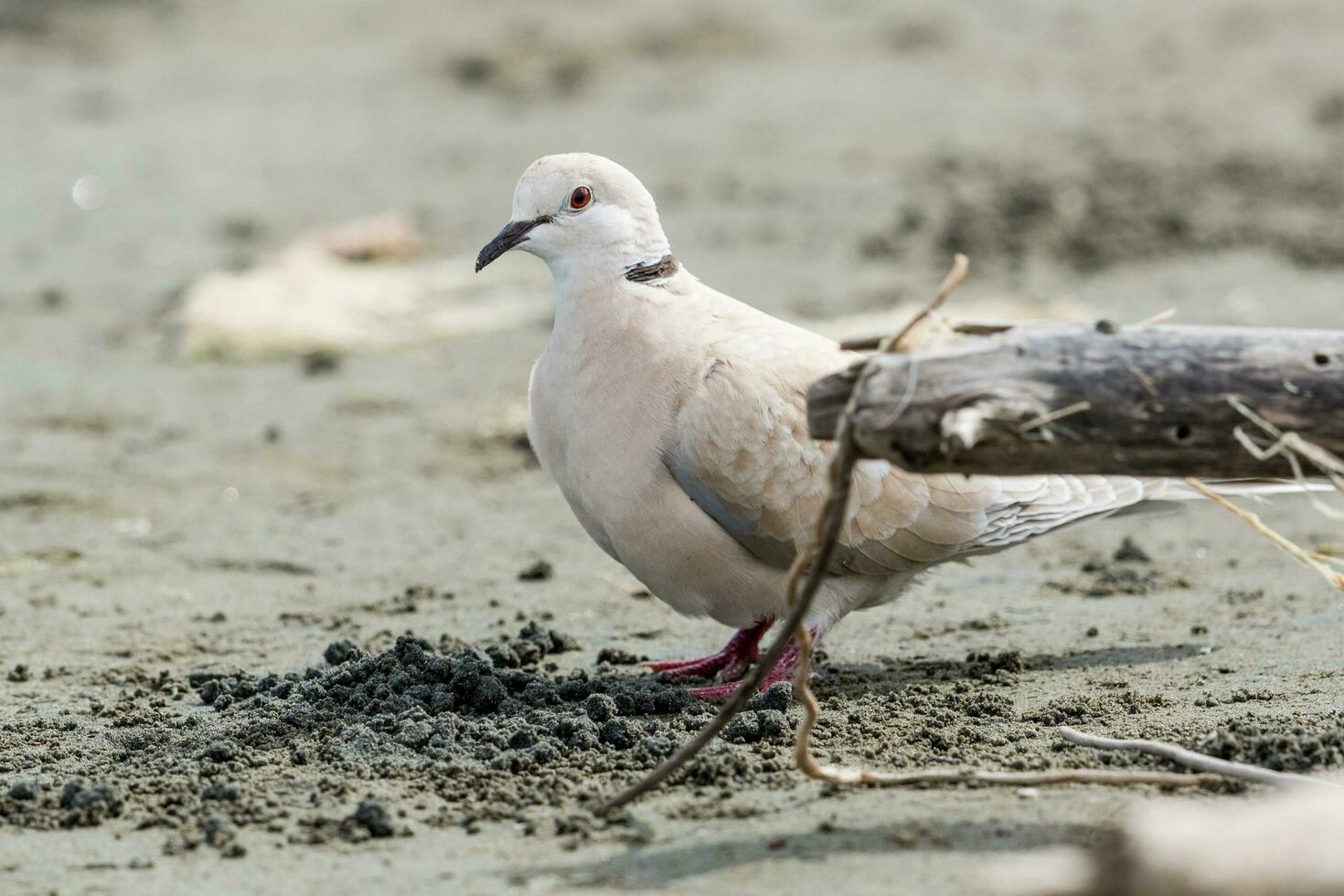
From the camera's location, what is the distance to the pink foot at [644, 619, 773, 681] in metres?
4.63

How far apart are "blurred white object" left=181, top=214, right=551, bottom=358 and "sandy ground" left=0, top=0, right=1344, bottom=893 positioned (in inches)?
8.5

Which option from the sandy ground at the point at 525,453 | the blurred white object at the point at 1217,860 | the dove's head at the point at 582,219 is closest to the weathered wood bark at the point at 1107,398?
the sandy ground at the point at 525,453

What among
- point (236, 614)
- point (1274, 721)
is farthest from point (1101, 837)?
point (236, 614)

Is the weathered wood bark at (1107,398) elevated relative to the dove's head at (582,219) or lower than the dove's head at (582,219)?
lower

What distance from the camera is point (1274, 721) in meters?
3.79

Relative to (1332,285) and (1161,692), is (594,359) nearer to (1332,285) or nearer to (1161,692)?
(1161,692)

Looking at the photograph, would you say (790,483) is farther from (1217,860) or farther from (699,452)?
(1217,860)

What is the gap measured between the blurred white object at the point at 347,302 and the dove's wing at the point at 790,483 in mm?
4202

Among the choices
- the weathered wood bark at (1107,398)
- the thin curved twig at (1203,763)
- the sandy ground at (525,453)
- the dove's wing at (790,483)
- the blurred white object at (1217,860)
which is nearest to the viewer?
the blurred white object at (1217,860)

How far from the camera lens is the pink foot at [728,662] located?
4.63 meters

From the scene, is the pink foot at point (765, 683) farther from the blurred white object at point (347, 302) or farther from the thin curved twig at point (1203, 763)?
the blurred white object at point (347, 302)

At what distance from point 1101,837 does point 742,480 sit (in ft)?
4.78

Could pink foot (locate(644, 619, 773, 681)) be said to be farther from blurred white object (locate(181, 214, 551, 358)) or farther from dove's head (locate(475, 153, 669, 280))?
blurred white object (locate(181, 214, 551, 358))

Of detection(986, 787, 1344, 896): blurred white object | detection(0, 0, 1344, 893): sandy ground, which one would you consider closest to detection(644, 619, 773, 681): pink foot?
detection(0, 0, 1344, 893): sandy ground
